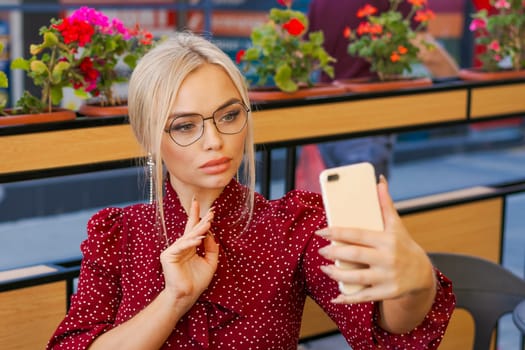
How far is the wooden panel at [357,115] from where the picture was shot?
9.22 feet

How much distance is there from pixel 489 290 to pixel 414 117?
0.91m

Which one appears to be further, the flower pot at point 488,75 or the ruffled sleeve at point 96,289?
the flower pot at point 488,75

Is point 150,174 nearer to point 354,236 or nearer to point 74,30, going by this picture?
point 354,236

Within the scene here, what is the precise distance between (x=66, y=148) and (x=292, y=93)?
0.84 meters

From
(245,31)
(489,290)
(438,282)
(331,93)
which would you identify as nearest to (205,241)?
(438,282)

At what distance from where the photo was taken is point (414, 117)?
3.20m

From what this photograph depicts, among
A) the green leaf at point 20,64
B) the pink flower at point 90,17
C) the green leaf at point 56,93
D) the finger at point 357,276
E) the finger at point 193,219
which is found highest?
the pink flower at point 90,17

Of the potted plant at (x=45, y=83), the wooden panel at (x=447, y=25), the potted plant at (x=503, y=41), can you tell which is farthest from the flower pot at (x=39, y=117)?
the wooden panel at (x=447, y=25)

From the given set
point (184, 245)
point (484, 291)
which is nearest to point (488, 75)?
point (484, 291)

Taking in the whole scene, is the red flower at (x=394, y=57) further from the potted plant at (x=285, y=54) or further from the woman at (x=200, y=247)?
the woman at (x=200, y=247)

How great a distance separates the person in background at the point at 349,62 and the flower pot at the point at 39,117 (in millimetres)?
1581

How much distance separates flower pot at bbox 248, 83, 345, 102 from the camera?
2836 mm

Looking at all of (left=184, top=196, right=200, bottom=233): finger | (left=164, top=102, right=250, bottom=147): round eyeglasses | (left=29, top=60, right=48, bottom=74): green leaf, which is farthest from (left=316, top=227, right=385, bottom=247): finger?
(left=29, top=60, right=48, bottom=74): green leaf

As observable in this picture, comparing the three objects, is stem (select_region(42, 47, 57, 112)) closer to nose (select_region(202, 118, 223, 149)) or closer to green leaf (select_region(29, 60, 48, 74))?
green leaf (select_region(29, 60, 48, 74))
